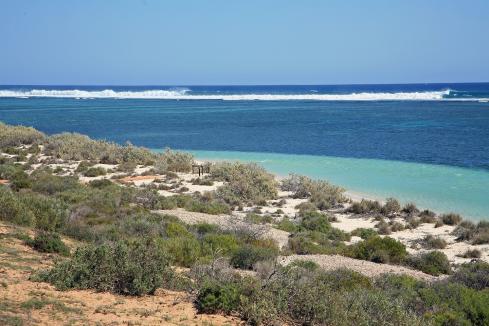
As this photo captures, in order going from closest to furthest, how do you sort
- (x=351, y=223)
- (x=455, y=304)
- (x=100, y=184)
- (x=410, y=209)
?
(x=455, y=304) → (x=351, y=223) → (x=410, y=209) → (x=100, y=184)

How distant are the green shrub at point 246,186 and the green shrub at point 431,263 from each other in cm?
1002

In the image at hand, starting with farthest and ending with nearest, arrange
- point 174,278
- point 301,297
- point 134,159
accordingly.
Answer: point 134,159
point 174,278
point 301,297

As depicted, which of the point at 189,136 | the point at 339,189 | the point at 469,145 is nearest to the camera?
the point at 339,189

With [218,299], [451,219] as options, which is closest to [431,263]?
[451,219]

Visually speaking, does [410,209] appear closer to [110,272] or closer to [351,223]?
[351,223]

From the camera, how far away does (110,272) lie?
9.52 metres

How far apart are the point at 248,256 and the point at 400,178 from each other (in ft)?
62.9

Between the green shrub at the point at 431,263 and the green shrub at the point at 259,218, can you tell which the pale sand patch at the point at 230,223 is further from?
the green shrub at the point at 431,263

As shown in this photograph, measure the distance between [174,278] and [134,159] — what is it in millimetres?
25344

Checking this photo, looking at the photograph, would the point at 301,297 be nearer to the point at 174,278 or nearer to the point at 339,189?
the point at 174,278

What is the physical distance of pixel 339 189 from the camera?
25359mm

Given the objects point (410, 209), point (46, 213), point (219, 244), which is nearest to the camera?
point (219, 244)

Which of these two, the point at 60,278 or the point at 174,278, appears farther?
the point at 174,278

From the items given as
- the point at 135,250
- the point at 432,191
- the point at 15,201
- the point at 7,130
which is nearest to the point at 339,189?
the point at 432,191
